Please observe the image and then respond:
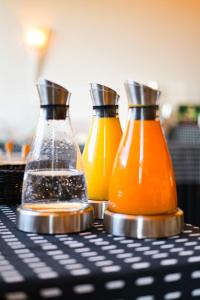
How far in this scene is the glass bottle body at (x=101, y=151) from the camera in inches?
33.2

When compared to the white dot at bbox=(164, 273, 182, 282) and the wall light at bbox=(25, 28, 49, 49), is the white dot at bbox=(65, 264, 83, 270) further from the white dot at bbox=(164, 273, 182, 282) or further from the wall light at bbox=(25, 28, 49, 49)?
the wall light at bbox=(25, 28, 49, 49)

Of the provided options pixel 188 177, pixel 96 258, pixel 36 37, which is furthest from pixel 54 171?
pixel 36 37

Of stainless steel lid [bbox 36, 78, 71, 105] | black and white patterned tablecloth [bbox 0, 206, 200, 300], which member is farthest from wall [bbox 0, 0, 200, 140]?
black and white patterned tablecloth [bbox 0, 206, 200, 300]

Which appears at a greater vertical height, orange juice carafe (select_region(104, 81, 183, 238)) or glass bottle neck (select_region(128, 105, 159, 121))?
glass bottle neck (select_region(128, 105, 159, 121))

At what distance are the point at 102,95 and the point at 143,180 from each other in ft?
0.67

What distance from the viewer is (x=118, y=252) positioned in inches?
23.7

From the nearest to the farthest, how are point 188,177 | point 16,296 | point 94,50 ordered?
point 16,296
point 188,177
point 94,50

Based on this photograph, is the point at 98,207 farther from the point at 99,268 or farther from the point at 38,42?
the point at 38,42

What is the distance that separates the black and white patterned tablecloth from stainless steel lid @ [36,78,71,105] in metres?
0.21

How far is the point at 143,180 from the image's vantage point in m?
0.70

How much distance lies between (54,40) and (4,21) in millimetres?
498

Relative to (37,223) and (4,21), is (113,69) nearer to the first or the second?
(4,21)

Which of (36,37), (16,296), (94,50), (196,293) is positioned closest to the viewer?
(16,296)

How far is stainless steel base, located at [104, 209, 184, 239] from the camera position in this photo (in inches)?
26.8
